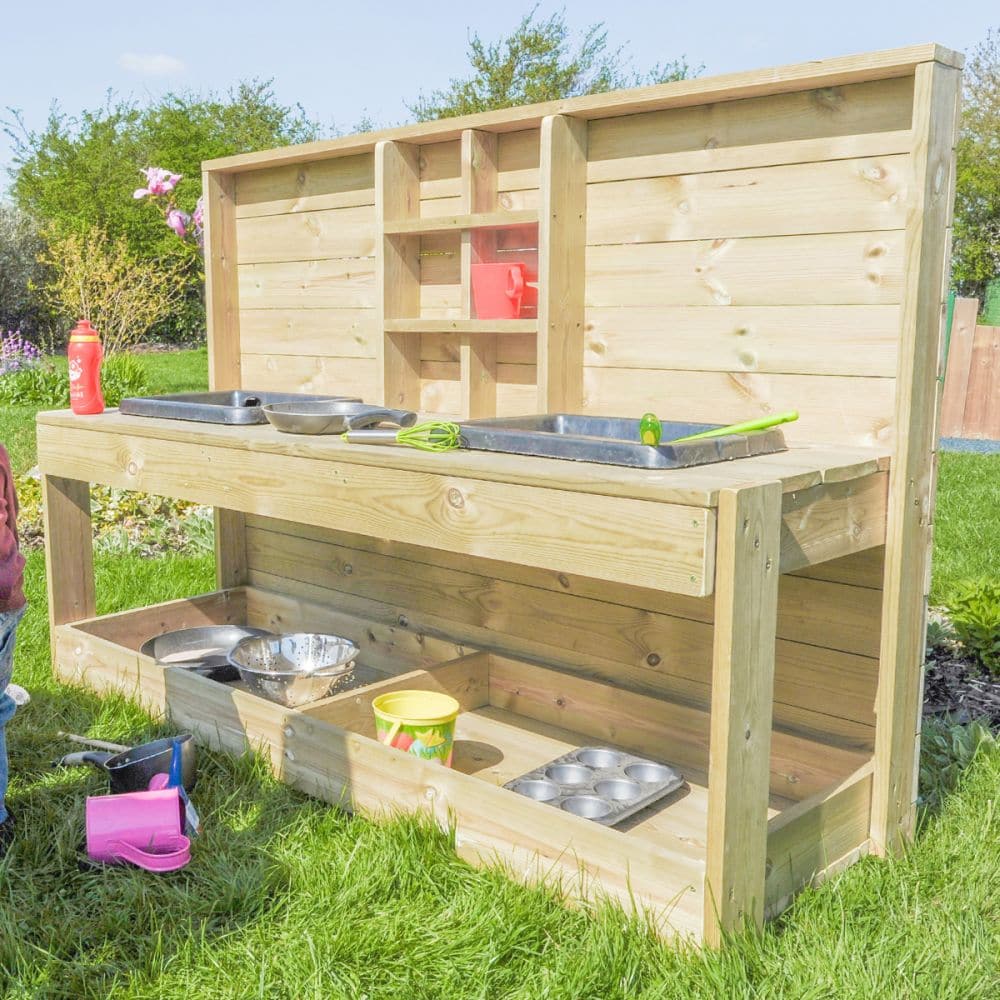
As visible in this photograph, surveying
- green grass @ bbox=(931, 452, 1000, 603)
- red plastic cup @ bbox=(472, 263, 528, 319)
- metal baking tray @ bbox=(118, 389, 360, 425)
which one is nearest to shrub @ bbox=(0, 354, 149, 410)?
metal baking tray @ bbox=(118, 389, 360, 425)

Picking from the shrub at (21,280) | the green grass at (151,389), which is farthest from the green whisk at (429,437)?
the shrub at (21,280)

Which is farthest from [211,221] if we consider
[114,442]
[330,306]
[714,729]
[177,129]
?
[177,129]

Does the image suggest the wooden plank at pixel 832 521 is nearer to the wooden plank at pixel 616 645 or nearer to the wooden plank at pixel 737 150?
the wooden plank at pixel 616 645

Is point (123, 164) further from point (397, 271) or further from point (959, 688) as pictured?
point (959, 688)

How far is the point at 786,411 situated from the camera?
2639 mm

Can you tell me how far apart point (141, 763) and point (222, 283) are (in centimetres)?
204

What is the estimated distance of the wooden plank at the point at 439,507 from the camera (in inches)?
78.8

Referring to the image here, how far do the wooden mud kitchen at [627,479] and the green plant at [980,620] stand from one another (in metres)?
1.31

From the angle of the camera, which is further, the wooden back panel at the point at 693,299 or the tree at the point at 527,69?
the tree at the point at 527,69

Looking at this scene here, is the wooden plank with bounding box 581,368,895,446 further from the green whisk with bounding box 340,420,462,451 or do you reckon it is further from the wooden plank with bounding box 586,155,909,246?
the green whisk with bounding box 340,420,462,451

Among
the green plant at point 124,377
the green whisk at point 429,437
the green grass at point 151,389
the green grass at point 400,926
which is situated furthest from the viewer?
the green plant at point 124,377

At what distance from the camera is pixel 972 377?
10438 mm

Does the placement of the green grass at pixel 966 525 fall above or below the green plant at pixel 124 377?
below

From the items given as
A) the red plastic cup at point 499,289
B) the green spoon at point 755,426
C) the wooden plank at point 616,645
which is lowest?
the wooden plank at point 616,645
